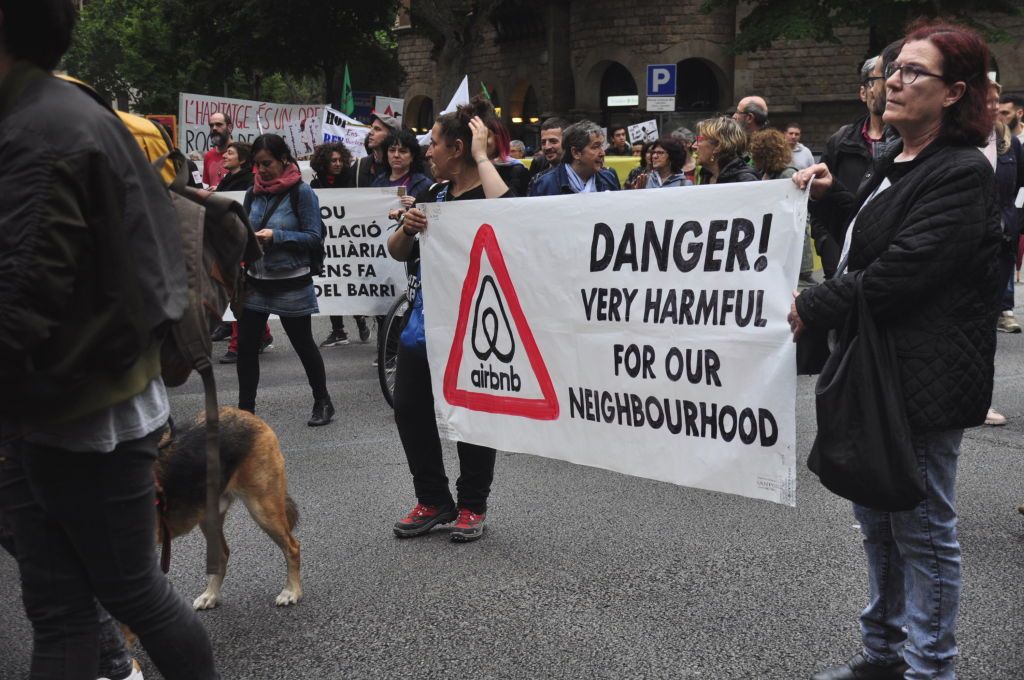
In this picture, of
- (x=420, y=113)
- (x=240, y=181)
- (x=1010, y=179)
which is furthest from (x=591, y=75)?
(x=1010, y=179)

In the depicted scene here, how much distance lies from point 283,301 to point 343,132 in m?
9.99

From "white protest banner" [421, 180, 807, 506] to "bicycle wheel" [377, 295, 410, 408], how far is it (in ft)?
9.27

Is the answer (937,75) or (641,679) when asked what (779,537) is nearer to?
(641,679)

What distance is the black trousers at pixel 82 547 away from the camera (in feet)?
7.49

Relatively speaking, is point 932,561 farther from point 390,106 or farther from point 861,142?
point 390,106

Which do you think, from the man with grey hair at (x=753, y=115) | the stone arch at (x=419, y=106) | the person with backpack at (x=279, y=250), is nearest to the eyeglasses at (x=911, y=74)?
the person with backpack at (x=279, y=250)

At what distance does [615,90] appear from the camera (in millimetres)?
35750

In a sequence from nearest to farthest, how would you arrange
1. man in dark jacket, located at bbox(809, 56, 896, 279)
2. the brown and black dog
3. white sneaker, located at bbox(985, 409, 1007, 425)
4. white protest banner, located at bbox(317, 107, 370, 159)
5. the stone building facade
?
the brown and black dog, man in dark jacket, located at bbox(809, 56, 896, 279), white sneaker, located at bbox(985, 409, 1007, 425), white protest banner, located at bbox(317, 107, 370, 159), the stone building facade

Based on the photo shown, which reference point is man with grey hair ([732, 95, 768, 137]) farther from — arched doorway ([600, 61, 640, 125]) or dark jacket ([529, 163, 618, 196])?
arched doorway ([600, 61, 640, 125])

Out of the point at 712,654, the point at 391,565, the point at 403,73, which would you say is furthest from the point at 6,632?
the point at 403,73

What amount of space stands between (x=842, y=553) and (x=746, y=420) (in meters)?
1.21

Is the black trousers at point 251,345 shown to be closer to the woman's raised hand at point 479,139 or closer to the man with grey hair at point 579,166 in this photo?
the man with grey hair at point 579,166

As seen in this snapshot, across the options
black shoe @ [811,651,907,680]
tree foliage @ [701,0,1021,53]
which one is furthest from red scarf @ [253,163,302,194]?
tree foliage @ [701,0,1021,53]

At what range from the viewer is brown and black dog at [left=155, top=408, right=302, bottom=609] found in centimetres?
354
